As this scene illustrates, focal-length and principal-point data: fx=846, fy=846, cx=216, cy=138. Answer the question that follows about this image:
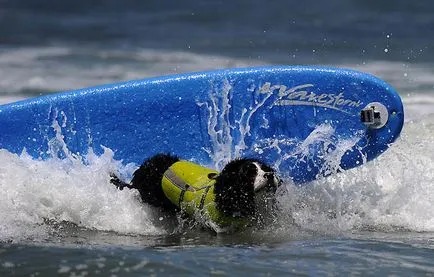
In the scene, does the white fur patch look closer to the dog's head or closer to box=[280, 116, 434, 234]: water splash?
the dog's head

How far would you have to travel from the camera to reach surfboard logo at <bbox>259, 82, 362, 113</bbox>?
179 inches

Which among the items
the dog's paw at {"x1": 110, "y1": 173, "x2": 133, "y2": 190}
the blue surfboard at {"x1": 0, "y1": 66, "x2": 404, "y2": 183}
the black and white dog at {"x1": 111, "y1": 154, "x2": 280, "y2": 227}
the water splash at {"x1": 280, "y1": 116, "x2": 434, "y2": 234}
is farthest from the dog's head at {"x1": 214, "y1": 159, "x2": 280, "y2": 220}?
the blue surfboard at {"x1": 0, "y1": 66, "x2": 404, "y2": 183}

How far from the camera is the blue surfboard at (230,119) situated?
4547 mm

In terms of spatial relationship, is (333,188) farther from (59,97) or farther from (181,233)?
(59,97)

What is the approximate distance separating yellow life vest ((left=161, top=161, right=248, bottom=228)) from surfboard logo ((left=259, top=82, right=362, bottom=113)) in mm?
851

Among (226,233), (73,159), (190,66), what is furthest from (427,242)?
(190,66)

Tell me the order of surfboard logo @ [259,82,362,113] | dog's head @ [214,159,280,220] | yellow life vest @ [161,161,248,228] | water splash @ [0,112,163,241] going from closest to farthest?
1. dog's head @ [214,159,280,220]
2. yellow life vest @ [161,161,248,228]
3. water splash @ [0,112,163,241]
4. surfboard logo @ [259,82,362,113]

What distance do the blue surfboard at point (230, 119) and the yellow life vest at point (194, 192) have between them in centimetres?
77

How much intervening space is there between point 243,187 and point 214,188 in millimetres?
164

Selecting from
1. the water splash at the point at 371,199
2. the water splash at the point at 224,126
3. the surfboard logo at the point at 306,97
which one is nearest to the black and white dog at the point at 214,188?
the water splash at the point at 371,199

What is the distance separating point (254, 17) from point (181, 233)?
261 inches

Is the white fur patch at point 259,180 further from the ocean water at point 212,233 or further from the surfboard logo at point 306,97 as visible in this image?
the surfboard logo at point 306,97

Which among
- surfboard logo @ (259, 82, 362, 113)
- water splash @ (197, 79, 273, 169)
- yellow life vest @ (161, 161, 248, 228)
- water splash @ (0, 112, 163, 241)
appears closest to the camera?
yellow life vest @ (161, 161, 248, 228)

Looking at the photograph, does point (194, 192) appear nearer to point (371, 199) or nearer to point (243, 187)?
point (243, 187)
